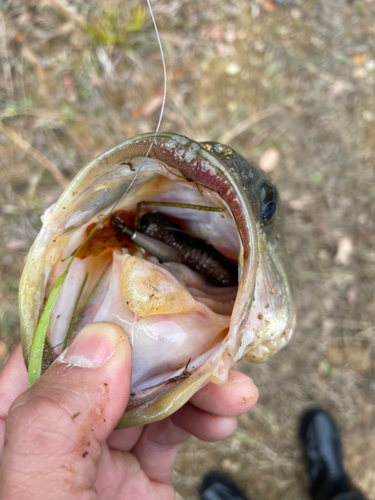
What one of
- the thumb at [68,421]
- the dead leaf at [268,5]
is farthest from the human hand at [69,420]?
the dead leaf at [268,5]

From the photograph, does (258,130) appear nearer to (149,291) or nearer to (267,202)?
(267,202)

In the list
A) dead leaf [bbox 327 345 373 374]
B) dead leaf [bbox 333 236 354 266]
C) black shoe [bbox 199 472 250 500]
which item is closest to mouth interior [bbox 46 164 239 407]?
dead leaf [bbox 333 236 354 266]

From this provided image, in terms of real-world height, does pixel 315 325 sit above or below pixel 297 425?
above

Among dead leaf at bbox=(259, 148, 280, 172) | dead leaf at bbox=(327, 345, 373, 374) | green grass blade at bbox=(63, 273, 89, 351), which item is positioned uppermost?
green grass blade at bbox=(63, 273, 89, 351)

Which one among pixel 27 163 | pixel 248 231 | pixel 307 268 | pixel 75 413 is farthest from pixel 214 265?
pixel 27 163

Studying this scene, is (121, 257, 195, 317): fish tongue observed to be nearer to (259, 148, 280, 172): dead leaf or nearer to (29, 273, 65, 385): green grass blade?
(29, 273, 65, 385): green grass blade

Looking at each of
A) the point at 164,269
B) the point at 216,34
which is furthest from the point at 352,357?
the point at 216,34

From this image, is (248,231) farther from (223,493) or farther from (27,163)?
(223,493)
